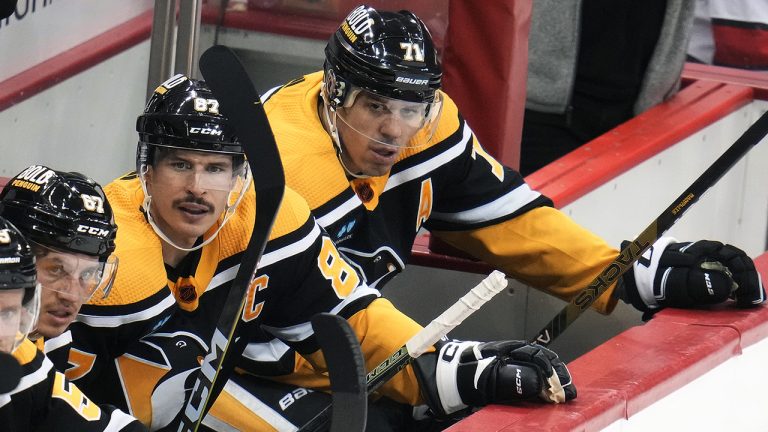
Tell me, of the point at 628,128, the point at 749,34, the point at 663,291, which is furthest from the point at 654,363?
the point at 749,34

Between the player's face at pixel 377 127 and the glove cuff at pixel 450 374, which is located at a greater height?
the player's face at pixel 377 127

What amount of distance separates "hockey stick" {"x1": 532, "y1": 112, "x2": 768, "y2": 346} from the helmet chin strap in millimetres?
413

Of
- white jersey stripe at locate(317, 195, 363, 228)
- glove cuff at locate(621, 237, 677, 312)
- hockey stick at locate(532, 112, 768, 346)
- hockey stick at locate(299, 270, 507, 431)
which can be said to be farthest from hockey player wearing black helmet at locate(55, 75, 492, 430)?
glove cuff at locate(621, 237, 677, 312)

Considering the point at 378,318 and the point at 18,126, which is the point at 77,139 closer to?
the point at 18,126

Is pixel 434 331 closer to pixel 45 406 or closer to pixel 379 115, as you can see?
pixel 45 406

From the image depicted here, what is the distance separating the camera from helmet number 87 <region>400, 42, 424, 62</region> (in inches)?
101

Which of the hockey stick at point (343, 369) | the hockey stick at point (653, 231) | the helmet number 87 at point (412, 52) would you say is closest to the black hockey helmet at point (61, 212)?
the hockey stick at point (343, 369)

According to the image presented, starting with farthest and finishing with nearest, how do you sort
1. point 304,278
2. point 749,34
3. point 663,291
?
point 749,34 → point 663,291 → point 304,278

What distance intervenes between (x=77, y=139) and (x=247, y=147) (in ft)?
5.74

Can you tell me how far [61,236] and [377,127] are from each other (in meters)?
0.66

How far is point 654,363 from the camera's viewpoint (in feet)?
8.02

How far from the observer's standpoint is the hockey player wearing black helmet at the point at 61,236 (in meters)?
2.08

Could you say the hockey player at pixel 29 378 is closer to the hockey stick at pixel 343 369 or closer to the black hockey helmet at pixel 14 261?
the black hockey helmet at pixel 14 261

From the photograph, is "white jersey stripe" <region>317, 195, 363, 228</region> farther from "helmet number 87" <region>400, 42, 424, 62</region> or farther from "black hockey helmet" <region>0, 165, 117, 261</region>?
"black hockey helmet" <region>0, 165, 117, 261</region>
